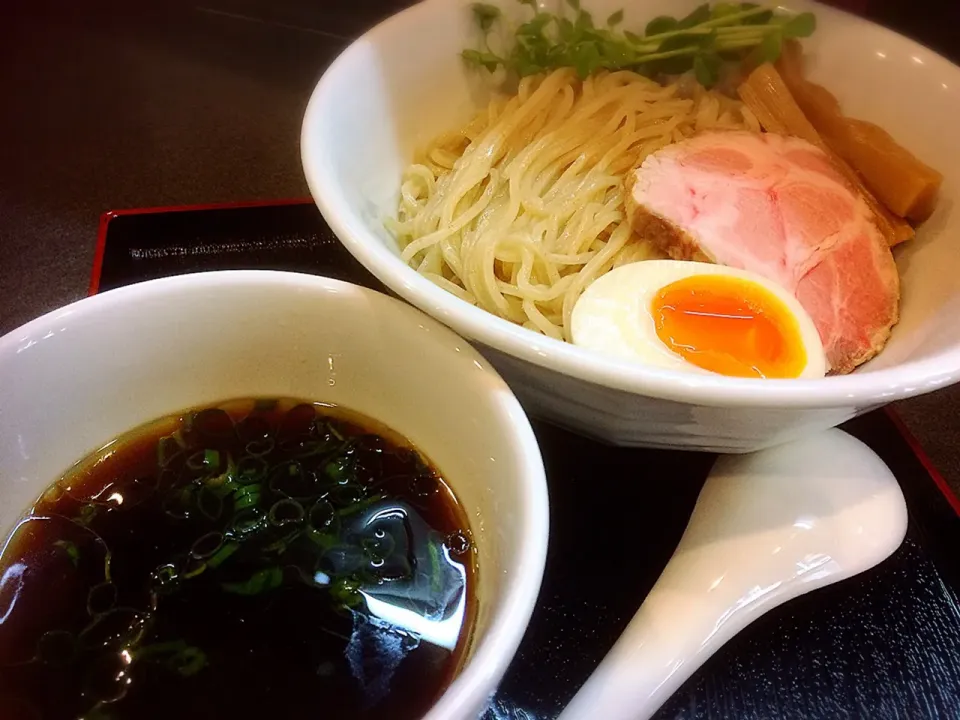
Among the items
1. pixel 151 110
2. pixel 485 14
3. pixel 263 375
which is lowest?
pixel 151 110

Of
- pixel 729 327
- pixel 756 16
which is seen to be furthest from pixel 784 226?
pixel 756 16

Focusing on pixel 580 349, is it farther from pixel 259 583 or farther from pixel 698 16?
pixel 698 16

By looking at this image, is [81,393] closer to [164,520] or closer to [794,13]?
[164,520]

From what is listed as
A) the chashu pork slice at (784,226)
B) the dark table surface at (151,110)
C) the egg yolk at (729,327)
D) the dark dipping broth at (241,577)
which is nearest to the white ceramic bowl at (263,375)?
the dark dipping broth at (241,577)

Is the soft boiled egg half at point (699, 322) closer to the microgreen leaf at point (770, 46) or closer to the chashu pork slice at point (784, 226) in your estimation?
the chashu pork slice at point (784, 226)

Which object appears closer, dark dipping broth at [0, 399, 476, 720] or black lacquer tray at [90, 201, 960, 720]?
dark dipping broth at [0, 399, 476, 720]

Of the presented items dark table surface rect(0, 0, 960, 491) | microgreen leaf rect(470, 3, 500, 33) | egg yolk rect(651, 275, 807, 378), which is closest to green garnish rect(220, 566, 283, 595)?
egg yolk rect(651, 275, 807, 378)

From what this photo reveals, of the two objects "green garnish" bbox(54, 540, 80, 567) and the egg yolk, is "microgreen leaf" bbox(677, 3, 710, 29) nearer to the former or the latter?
the egg yolk
